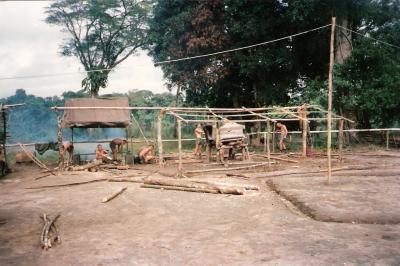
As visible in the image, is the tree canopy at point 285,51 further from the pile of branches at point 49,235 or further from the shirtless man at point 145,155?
the pile of branches at point 49,235

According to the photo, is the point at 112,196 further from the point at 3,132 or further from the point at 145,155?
the point at 3,132

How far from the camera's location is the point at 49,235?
6.71m

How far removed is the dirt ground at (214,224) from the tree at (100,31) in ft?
74.6

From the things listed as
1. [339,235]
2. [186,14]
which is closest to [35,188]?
[339,235]

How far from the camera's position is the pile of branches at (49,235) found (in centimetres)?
617

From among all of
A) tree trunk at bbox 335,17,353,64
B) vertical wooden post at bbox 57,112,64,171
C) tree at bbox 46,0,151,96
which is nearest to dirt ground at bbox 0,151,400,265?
vertical wooden post at bbox 57,112,64,171

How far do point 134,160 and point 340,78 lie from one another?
480 inches

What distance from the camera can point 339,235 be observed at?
6414mm

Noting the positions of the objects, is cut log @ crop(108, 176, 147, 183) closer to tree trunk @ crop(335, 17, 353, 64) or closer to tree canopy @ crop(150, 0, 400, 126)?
tree canopy @ crop(150, 0, 400, 126)

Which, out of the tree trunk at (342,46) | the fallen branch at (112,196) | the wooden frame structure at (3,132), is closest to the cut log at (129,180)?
the fallen branch at (112,196)

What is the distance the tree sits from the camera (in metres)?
31.2

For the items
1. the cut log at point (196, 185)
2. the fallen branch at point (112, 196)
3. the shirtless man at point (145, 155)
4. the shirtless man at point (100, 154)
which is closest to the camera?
the fallen branch at point (112, 196)

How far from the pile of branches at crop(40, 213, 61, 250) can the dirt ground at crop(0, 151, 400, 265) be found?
0.46 feet

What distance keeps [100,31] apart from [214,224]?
96.3ft
